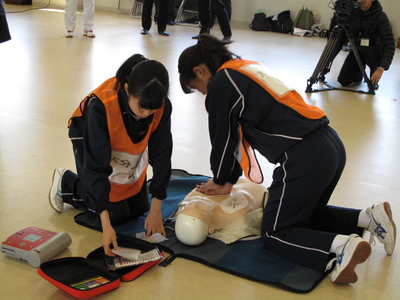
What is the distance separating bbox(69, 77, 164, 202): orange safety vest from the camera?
1729 mm

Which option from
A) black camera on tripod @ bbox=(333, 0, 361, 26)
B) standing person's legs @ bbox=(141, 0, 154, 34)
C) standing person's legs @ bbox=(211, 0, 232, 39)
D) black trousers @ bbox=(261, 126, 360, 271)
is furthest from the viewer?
standing person's legs @ bbox=(141, 0, 154, 34)

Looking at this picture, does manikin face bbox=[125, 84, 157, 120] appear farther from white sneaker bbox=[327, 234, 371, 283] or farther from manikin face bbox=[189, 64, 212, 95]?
white sneaker bbox=[327, 234, 371, 283]

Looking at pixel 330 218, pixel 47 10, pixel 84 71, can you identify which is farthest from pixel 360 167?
pixel 47 10

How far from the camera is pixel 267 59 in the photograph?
18.3 feet

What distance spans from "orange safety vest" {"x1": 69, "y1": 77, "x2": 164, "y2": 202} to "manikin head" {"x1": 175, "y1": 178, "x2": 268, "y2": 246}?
0.23 meters

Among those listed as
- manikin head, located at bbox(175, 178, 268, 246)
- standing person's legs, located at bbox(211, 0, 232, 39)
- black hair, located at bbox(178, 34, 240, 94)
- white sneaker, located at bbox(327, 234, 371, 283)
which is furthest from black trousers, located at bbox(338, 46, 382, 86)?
white sneaker, located at bbox(327, 234, 371, 283)

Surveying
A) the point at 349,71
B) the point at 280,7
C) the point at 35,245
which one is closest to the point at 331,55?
the point at 349,71

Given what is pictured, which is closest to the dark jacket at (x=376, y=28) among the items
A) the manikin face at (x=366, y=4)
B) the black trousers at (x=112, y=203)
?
the manikin face at (x=366, y=4)

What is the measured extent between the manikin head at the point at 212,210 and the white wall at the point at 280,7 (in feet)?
22.5

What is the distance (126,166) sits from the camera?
1.89 m

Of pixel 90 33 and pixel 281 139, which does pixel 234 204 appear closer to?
pixel 281 139

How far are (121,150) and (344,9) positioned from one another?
10.3ft

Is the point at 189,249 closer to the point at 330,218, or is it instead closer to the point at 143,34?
the point at 330,218

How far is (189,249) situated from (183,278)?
6.6 inches
